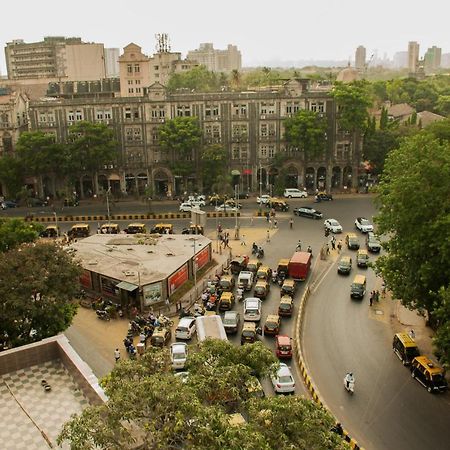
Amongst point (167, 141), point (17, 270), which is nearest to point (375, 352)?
point (17, 270)

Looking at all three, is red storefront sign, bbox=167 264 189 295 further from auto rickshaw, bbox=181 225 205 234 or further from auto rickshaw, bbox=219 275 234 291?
auto rickshaw, bbox=181 225 205 234

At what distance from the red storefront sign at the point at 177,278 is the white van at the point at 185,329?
5729 millimetres

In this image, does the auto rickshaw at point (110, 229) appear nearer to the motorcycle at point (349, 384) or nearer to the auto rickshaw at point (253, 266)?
the auto rickshaw at point (253, 266)

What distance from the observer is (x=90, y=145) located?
238 feet

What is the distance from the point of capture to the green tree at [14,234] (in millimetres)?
43287

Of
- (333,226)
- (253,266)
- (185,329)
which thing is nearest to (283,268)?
(253,266)

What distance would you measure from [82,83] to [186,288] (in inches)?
2390

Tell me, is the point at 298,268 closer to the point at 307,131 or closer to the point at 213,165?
the point at 213,165

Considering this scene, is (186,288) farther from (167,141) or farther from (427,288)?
(167,141)

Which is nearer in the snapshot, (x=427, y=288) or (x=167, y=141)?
(x=427, y=288)

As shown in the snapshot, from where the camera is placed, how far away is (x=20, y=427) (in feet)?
64.2

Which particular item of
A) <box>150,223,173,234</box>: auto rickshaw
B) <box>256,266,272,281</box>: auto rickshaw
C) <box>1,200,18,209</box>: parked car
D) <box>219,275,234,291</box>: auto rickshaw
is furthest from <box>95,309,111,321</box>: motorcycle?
<box>1,200,18,209</box>: parked car

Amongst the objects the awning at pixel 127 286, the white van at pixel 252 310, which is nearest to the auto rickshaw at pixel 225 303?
the white van at pixel 252 310

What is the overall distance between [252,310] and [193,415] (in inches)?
979
